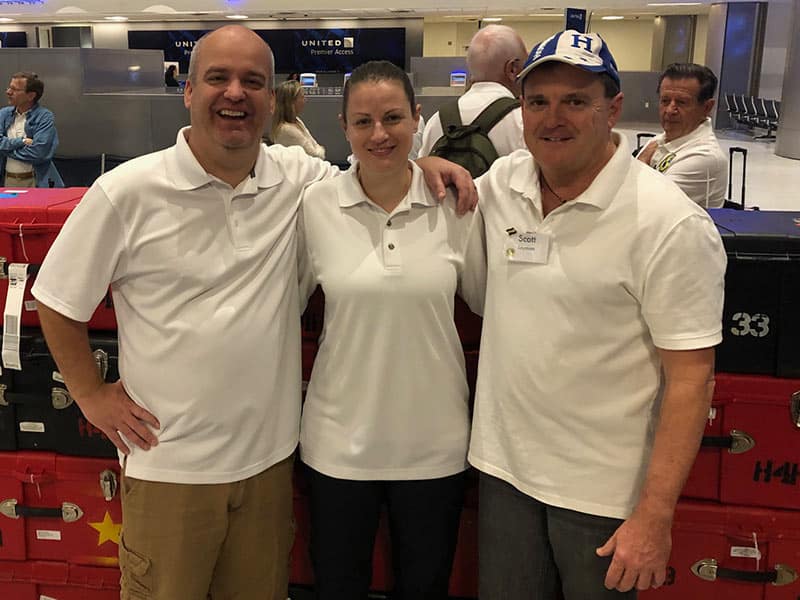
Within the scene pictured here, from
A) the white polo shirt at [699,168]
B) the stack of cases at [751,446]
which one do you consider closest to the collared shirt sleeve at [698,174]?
the white polo shirt at [699,168]

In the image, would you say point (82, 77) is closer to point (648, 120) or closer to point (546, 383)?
point (546, 383)

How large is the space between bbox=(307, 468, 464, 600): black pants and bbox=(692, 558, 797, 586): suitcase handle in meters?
0.72

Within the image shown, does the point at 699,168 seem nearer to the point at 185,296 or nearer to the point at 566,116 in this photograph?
the point at 566,116

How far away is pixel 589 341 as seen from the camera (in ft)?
5.15

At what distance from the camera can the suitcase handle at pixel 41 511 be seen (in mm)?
2236

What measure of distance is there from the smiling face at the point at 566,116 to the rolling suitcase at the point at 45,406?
127 centimetres

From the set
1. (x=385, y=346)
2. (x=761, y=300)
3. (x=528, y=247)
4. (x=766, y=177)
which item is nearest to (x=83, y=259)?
(x=385, y=346)

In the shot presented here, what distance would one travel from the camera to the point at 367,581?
6.27ft

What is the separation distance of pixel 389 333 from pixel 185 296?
46 centimetres

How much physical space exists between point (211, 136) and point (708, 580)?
1.71m

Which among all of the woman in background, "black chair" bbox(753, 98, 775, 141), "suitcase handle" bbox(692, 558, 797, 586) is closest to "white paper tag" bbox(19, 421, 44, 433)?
"suitcase handle" bbox(692, 558, 797, 586)

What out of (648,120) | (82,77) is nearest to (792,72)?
(648,120)

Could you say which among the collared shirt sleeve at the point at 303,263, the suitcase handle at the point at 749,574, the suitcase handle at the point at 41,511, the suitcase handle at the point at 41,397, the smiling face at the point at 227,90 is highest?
the smiling face at the point at 227,90

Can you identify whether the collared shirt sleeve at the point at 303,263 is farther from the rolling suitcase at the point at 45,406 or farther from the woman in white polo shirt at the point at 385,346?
the rolling suitcase at the point at 45,406
